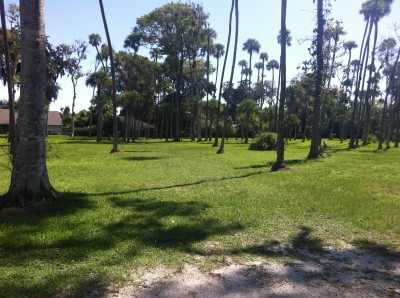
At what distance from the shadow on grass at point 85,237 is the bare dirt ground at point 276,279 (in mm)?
586

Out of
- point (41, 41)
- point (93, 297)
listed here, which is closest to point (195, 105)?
point (41, 41)

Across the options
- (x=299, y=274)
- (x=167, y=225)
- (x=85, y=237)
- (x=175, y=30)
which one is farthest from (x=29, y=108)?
(x=175, y=30)

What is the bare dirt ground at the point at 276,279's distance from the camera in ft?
14.8

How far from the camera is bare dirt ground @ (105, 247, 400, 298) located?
4.52 metres

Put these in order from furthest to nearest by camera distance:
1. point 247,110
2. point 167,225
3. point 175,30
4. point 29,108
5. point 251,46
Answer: point 251,46 < point 247,110 < point 175,30 < point 29,108 < point 167,225

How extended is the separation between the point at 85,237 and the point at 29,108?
10.1 ft

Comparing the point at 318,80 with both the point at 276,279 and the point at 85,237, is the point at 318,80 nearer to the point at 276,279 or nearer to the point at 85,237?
the point at 85,237

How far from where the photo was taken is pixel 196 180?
44.9 ft

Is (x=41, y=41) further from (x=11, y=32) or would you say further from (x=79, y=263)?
(x=11, y=32)

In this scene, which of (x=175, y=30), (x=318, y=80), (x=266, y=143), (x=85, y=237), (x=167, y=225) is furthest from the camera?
(x=175, y=30)

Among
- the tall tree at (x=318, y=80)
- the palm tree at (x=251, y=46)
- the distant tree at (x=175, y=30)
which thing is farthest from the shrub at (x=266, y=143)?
the palm tree at (x=251, y=46)

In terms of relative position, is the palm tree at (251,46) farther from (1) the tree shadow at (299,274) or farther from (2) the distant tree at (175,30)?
(1) the tree shadow at (299,274)

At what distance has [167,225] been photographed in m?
7.32

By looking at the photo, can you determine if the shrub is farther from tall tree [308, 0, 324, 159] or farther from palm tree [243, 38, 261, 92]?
palm tree [243, 38, 261, 92]
